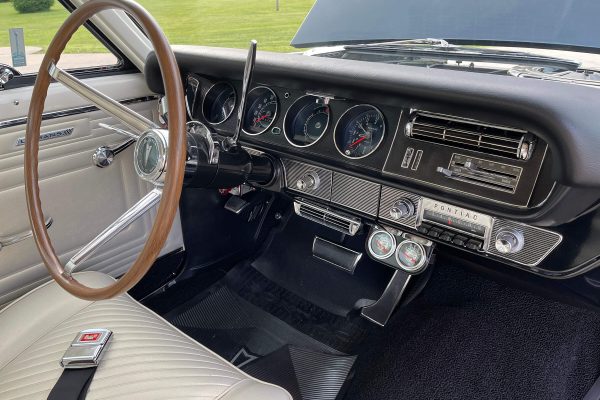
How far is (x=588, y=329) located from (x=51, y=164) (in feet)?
7.31

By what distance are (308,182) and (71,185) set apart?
3.12 feet

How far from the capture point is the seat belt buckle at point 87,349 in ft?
4.24

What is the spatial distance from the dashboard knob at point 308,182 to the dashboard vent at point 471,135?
0.45m

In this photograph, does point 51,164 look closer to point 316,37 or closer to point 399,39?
point 316,37

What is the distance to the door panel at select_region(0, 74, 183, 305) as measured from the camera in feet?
5.84

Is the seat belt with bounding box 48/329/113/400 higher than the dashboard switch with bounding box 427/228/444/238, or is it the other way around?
the dashboard switch with bounding box 427/228/444/238

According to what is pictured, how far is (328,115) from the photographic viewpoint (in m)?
1.65

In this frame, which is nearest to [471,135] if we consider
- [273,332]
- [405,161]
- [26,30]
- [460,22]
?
[405,161]

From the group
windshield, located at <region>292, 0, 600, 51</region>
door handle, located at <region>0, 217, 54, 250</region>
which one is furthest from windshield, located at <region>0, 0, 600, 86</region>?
door handle, located at <region>0, 217, 54, 250</region>

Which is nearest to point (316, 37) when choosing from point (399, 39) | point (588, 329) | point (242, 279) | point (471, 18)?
point (399, 39)

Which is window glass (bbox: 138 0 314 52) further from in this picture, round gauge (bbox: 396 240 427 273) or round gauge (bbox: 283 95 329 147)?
round gauge (bbox: 396 240 427 273)

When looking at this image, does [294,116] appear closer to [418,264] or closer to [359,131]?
[359,131]

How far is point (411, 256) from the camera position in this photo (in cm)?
179

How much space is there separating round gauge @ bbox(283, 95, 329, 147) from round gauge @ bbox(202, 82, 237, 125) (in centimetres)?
30
